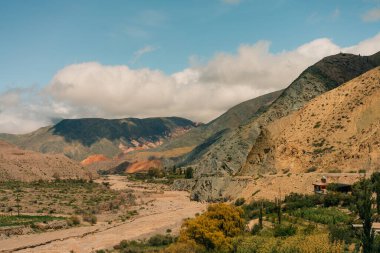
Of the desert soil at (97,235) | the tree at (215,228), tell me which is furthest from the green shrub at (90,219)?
the tree at (215,228)

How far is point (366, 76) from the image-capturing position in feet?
295

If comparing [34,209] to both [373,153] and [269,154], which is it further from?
[373,153]

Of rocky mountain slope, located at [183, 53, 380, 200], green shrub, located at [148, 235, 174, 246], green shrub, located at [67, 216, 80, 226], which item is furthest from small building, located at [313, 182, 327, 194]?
rocky mountain slope, located at [183, 53, 380, 200]

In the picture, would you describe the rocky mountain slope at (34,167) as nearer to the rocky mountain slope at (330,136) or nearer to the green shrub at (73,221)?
the green shrub at (73,221)

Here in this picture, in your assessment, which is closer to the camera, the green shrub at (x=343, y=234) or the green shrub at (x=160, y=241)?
the green shrub at (x=343, y=234)

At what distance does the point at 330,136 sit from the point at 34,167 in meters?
109

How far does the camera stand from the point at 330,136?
78.6m

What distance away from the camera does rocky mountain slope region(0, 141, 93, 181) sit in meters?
137

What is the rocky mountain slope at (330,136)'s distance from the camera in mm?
68250

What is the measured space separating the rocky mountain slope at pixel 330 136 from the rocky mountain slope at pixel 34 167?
83822 millimetres

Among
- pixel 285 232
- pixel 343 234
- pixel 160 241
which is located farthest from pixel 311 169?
pixel 343 234

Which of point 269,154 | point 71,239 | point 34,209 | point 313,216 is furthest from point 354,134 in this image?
point 34,209

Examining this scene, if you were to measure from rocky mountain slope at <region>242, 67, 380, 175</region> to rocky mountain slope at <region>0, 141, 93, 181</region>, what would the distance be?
83822mm

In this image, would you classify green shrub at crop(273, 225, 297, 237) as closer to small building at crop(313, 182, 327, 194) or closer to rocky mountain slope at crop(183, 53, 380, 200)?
small building at crop(313, 182, 327, 194)
